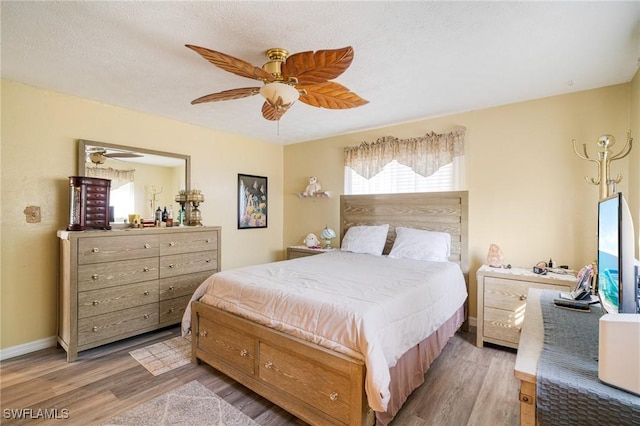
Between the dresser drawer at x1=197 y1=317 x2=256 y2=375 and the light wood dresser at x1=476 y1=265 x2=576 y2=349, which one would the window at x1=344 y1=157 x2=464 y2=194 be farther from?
the dresser drawer at x1=197 y1=317 x2=256 y2=375

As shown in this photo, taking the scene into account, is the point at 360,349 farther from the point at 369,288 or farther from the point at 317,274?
the point at 317,274

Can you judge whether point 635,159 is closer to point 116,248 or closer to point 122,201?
point 116,248

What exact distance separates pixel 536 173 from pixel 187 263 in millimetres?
3854

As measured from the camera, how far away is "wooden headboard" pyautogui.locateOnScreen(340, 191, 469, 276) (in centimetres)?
331

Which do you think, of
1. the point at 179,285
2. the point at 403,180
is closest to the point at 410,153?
the point at 403,180

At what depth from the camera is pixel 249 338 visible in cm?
206

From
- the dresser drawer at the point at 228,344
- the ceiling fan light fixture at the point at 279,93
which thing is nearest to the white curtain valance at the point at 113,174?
the dresser drawer at the point at 228,344

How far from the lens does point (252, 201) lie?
4.67 meters

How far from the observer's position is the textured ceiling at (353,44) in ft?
5.46

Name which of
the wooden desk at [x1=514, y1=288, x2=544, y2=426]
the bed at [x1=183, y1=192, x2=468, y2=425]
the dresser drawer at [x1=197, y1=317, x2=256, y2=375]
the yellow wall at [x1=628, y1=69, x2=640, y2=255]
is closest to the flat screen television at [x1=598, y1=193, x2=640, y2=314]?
the wooden desk at [x1=514, y1=288, x2=544, y2=426]

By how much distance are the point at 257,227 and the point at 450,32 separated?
3.70m

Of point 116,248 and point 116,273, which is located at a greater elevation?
point 116,248

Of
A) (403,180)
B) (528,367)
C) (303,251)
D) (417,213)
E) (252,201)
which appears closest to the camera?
(528,367)

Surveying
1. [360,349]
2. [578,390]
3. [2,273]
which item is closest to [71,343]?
[2,273]
